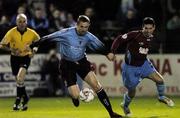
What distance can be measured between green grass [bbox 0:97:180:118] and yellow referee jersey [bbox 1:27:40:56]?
1519 millimetres

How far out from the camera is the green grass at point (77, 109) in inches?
578

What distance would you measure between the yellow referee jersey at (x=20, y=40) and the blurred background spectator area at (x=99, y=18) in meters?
3.74

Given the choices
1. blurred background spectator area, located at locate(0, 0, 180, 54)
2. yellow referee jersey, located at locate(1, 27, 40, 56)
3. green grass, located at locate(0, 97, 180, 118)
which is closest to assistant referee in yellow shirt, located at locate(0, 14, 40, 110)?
yellow referee jersey, located at locate(1, 27, 40, 56)

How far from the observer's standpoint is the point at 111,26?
22.1m

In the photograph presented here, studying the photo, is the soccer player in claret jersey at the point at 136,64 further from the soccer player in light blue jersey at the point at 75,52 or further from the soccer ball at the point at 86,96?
the soccer ball at the point at 86,96

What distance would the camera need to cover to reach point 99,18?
74.4 feet

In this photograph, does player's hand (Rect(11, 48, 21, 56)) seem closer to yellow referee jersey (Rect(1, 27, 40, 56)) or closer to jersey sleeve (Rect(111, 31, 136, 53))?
yellow referee jersey (Rect(1, 27, 40, 56))

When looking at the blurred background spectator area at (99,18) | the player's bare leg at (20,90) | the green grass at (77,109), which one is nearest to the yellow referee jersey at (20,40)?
the player's bare leg at (20,90)

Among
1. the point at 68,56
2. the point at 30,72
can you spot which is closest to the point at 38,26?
the point at 30,72

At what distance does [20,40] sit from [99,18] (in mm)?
6506

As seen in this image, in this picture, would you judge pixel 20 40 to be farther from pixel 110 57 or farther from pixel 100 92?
pixel 100 92

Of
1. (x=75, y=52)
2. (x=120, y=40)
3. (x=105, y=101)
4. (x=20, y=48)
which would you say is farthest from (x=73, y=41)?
(x=20, y=48)

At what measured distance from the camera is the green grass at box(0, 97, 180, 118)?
1469 centimetres

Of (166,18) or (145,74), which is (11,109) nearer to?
(145,74)
